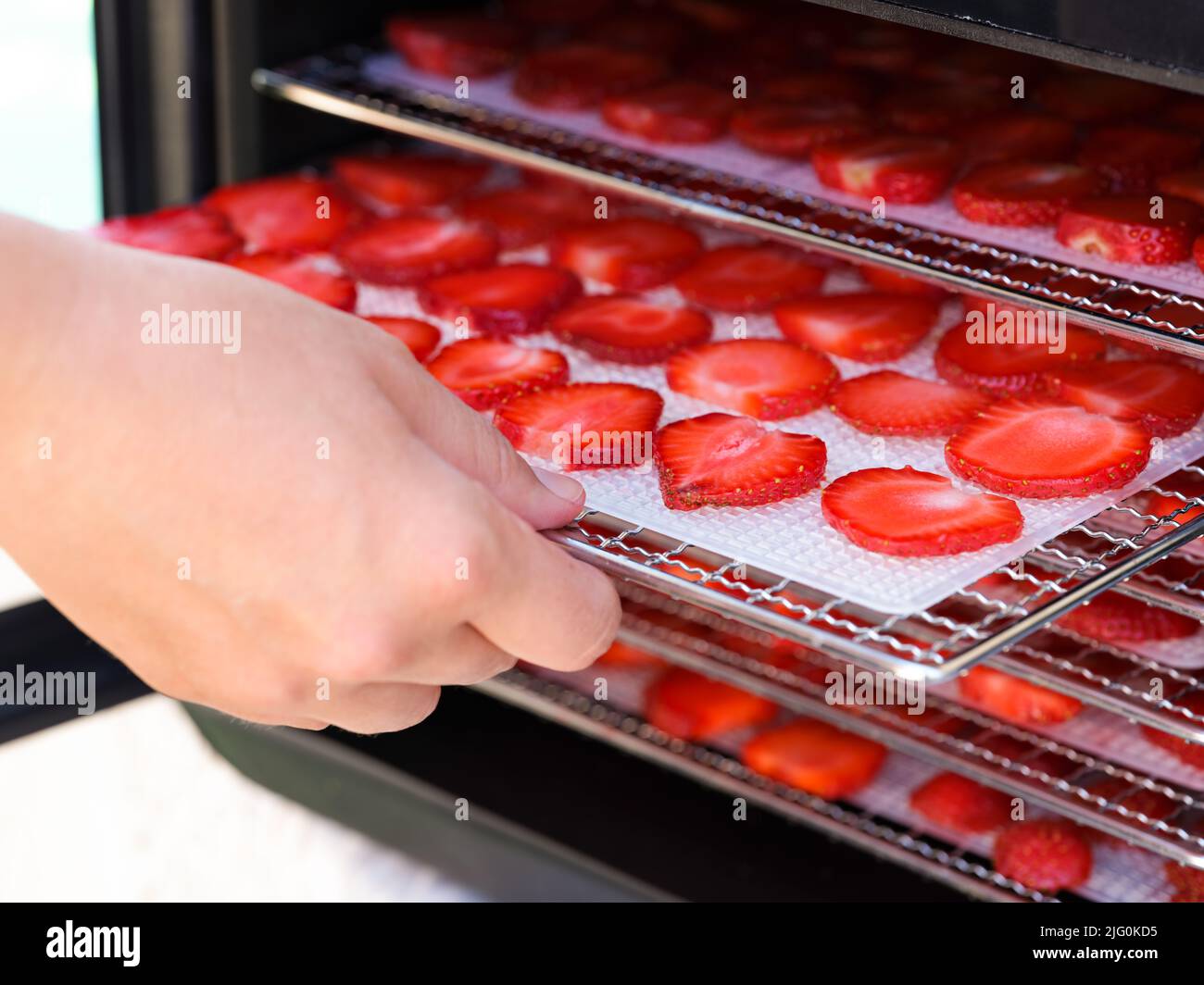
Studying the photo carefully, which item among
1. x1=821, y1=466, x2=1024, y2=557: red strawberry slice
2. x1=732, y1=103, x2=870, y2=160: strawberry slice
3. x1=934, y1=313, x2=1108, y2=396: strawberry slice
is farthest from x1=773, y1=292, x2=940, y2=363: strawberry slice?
x1=821, y1=466, x2=1024, y2=557: red strawberry slice

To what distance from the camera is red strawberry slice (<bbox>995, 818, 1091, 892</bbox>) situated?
1.34m

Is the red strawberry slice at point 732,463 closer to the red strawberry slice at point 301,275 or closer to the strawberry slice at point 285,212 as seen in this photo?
the red strawberry slice at point 301,275

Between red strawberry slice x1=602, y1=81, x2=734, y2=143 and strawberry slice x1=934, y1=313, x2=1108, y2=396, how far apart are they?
298 mm

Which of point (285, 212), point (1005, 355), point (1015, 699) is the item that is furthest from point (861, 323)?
point (285, 212)

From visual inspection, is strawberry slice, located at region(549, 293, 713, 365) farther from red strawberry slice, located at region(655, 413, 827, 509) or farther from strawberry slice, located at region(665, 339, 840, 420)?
red strawberry slice, located at region(655, 413, 827, 509)

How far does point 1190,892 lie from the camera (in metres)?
1.34

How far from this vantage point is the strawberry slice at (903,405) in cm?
122

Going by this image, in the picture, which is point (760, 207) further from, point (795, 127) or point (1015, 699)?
point (1015, 699)

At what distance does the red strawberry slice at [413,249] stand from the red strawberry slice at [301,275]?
3 cm

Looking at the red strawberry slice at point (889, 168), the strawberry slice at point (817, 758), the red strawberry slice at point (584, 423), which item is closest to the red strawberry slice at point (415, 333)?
the red strawberry slice at point (584, 423)

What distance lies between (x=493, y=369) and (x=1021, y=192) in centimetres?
45
